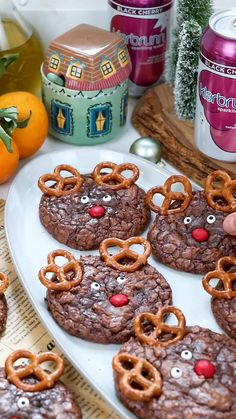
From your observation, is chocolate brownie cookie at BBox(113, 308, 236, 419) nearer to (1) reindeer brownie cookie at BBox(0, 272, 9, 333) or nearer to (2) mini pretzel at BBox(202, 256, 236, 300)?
(2) mini pretzel at BBox(202, 256, 236, 300)

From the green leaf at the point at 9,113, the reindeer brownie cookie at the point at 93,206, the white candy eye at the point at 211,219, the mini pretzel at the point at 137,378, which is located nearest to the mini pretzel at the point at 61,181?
the reindeer brownie cookie at the point at 93,206

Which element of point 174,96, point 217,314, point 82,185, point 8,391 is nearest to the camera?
point 8,391

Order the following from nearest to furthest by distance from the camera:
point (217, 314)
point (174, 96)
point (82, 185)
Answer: point (217, 314)
point (82, 185)
point (174, 96)

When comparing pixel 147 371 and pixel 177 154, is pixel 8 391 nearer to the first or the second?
pixel 147 371

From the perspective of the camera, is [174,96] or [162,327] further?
[174,96]

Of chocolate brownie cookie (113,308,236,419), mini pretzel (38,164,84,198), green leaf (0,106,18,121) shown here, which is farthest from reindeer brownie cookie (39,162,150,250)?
chocolate brownie cookie (113,308,236,419)

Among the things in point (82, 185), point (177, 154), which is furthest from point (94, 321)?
point (177, 154)
